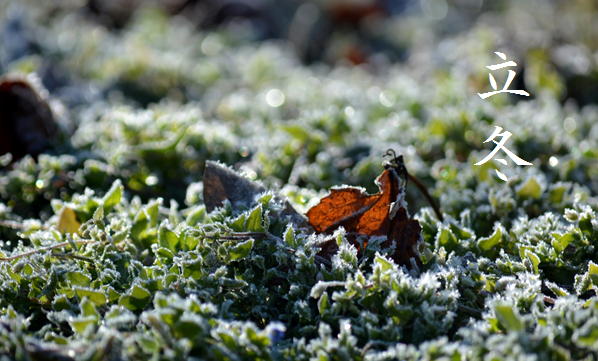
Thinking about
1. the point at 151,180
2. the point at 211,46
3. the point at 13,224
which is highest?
the point at 13,224

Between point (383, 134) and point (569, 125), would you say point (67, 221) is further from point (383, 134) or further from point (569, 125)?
point (569, 125)

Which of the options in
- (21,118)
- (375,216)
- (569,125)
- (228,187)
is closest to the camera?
(375,216)

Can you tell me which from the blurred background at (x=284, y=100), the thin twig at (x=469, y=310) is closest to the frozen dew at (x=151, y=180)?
the blurred background at (x=284, y=100)

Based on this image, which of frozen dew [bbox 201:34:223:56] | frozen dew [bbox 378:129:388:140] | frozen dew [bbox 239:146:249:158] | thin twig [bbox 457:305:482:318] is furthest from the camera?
frozen dew [bbox 201:34:223:56]

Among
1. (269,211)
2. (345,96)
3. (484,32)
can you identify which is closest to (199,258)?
(269,211)

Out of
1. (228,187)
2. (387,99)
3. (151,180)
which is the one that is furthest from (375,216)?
(387,99)

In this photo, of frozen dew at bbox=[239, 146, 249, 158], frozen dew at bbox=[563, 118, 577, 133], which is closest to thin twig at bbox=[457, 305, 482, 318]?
frozen dew at bbox=[239, 146, 249, 158]

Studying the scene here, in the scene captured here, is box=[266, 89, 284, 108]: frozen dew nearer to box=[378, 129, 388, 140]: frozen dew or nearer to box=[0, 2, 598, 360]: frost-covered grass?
box=[0, 2, 598, 360]: frost-covered grass
